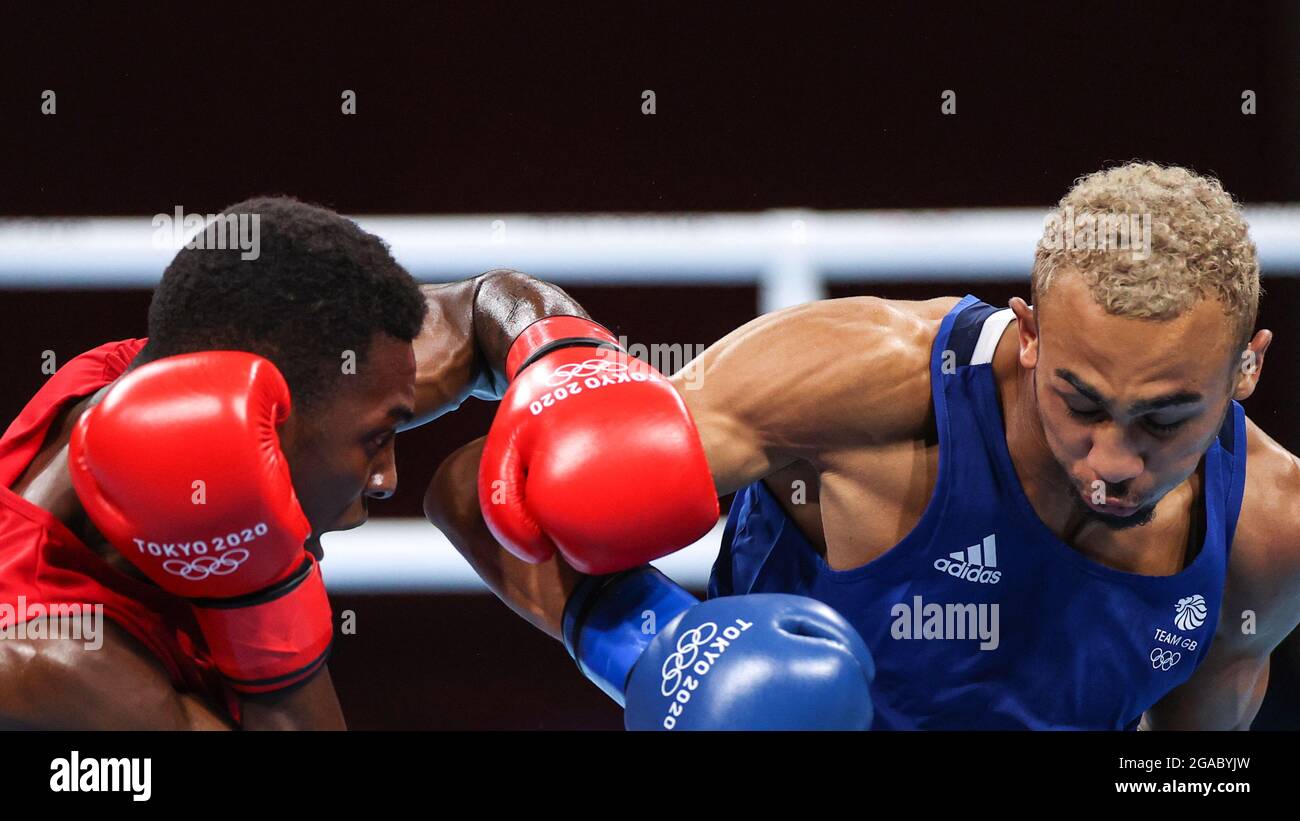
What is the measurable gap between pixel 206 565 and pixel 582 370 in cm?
54

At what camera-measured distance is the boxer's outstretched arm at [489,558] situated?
1762 mm

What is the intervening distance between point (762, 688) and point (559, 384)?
523mm

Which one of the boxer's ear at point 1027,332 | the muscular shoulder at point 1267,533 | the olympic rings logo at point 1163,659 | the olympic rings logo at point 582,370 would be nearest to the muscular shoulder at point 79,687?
the olympic rings logo at point 582,370

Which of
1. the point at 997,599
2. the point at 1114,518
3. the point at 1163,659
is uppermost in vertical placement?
the point at 1114,518

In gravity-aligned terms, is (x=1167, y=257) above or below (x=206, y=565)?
above

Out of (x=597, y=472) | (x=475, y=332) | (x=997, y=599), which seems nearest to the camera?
(x=597, y=472)

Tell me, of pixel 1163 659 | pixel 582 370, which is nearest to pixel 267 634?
pixel 582 370

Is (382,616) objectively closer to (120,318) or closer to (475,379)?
(120,318)

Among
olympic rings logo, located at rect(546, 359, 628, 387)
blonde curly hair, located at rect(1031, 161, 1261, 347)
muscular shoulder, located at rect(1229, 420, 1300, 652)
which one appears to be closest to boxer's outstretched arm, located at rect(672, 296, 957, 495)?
olympic rings logo, located at rect(546, 359, 628, 387)

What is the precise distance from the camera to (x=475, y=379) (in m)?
2.07

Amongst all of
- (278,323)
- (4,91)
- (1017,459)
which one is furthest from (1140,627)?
(4,91)

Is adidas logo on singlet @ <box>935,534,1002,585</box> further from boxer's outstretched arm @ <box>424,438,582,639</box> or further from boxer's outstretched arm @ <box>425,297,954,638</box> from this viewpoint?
boxer's outstretched arm @ <box>424,438,582,639</box>

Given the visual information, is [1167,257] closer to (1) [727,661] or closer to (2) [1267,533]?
(2) [1267,533]

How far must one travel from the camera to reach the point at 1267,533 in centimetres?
184
